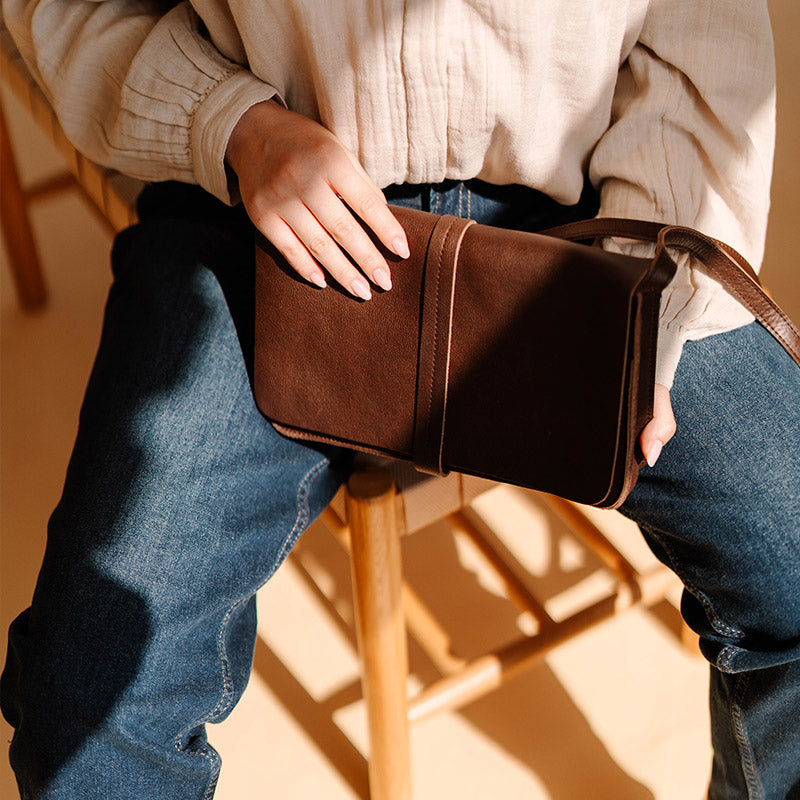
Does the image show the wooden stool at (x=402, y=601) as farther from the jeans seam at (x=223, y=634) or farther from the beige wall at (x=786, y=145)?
the beige wall at (x=786, y=145)

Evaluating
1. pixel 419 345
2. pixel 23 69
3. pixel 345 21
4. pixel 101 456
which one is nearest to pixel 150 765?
pixel 101 456

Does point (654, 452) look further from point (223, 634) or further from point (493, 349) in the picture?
point (223, 634)

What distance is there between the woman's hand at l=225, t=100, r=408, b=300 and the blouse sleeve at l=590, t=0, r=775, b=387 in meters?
0.20

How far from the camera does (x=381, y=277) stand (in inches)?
24.6

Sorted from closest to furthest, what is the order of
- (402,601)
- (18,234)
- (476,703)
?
(402,601), (476,703), (18,234)

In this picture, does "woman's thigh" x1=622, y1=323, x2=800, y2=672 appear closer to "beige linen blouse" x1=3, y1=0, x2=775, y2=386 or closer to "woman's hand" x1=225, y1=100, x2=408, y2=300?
"beige linen blouse" x1=3, y1=0, x2=775, y2=386

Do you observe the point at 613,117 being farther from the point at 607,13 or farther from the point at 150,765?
the point at 150,765

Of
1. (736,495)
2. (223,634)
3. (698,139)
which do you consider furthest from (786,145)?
(223,634)

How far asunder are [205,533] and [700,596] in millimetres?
376

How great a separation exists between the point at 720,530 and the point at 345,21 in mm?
443

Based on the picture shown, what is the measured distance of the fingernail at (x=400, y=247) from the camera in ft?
2.04

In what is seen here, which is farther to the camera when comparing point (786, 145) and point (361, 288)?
point (786, 145)

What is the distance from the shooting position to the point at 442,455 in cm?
65

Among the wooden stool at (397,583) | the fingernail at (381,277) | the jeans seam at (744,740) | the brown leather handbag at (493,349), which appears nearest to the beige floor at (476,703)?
the wooden stool at (397,583)
